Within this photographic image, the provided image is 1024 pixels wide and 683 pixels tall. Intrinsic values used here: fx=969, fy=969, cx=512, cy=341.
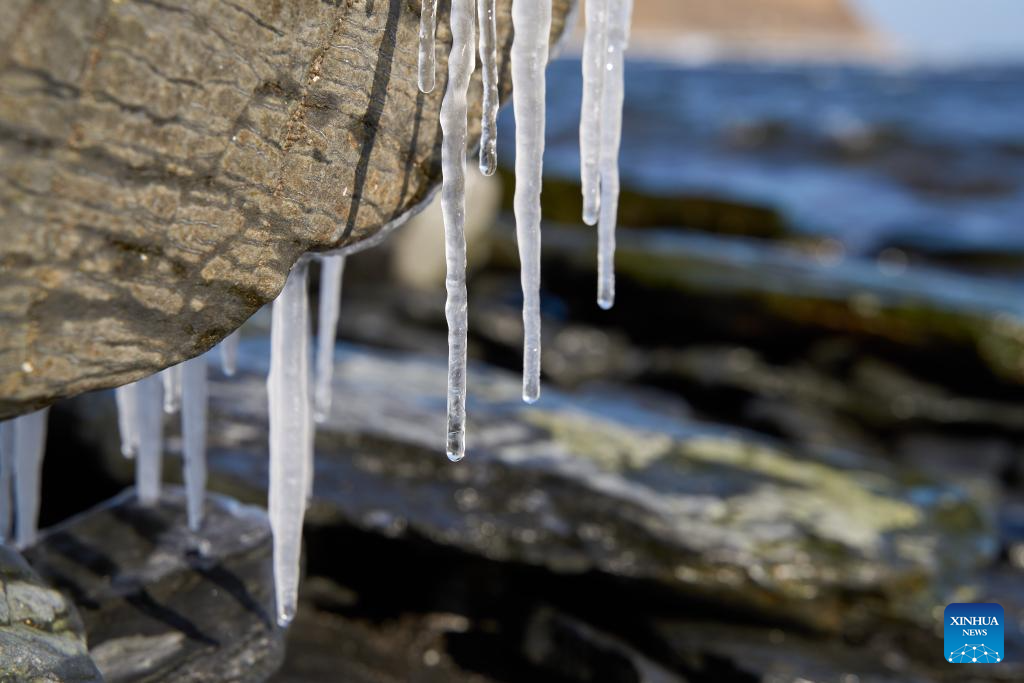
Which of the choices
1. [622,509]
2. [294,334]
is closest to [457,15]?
[294,334]

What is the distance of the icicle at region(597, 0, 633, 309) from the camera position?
A: 199 cm

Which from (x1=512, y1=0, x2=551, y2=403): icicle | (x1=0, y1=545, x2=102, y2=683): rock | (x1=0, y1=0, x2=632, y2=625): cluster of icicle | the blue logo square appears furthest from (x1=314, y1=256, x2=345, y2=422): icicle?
the blue logo square

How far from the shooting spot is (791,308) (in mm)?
6953

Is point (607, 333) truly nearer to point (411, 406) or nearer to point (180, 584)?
point (411, 406)

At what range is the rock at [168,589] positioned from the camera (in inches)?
89.5

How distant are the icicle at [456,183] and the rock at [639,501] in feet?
5.09

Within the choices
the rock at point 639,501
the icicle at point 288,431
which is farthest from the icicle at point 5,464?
the rock at point 639,501

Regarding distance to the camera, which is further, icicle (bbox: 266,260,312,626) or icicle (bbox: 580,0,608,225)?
icicle (bbox: 266,260,312,626)

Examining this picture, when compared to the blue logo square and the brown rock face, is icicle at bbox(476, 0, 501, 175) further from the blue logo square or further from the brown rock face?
the blue logo square

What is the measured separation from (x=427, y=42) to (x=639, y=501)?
2212mm

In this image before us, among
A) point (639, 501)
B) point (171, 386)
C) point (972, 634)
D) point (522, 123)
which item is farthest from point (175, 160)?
point (972, 634)

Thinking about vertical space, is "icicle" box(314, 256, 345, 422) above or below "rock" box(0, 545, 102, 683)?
above

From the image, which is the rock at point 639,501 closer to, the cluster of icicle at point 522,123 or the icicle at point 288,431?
the icicle at point 288,431

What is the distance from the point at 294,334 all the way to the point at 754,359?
5.28 metres
